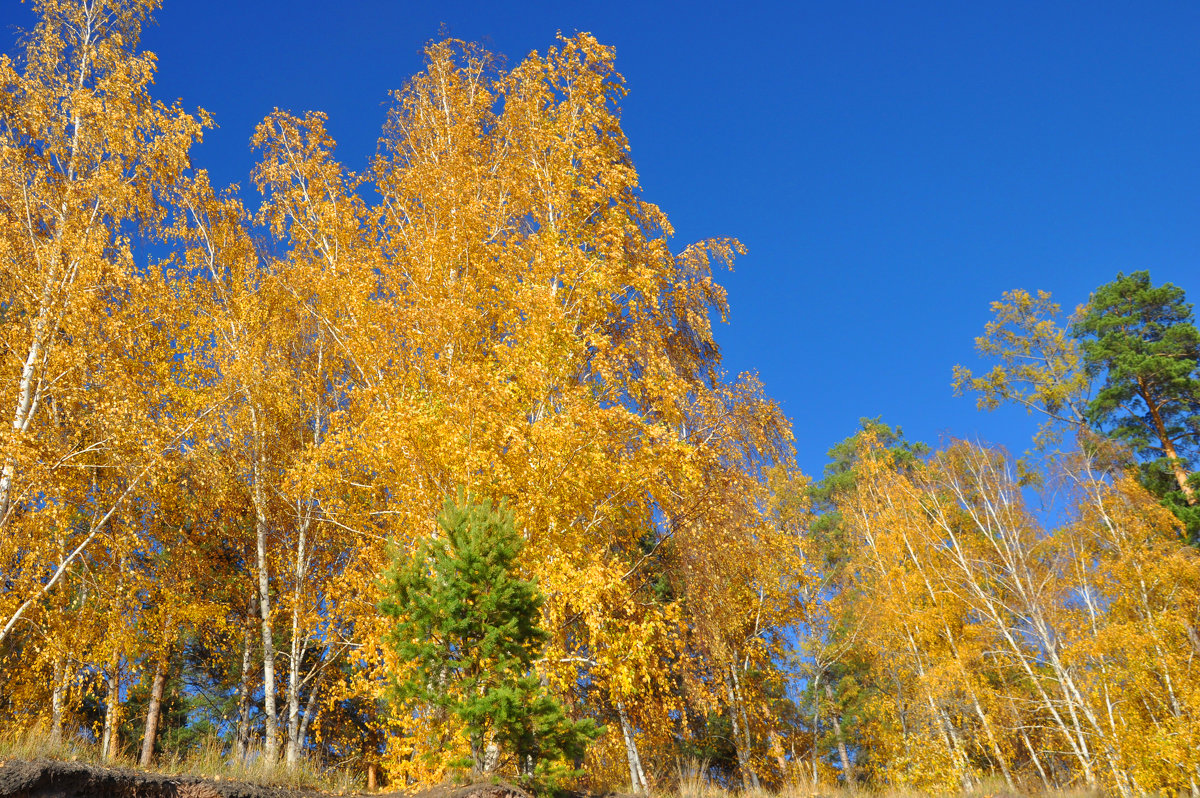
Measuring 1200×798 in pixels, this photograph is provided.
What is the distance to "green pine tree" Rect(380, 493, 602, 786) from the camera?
6.88m

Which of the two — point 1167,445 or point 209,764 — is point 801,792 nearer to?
point 209,764

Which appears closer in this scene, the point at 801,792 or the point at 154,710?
the point at 801,792

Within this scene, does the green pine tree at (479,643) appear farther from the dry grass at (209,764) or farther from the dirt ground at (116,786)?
the dry grass at (209,764)

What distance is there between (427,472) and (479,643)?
3063mm

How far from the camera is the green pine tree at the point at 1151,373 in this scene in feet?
66.5

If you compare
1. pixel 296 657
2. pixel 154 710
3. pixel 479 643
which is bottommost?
pixel 154 710

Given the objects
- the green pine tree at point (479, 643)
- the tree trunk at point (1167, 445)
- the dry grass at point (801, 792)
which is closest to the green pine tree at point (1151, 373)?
the tree trunk at point (1167, 445)

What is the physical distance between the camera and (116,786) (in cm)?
599

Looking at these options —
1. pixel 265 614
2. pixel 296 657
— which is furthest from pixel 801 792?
pixel 265 614

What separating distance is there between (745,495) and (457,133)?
9095 millimetres

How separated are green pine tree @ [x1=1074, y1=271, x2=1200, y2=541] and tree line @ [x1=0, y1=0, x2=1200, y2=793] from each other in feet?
7.91

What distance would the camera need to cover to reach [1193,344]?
20.7 metres

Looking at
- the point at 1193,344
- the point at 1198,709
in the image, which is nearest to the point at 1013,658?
the point at 1198,709

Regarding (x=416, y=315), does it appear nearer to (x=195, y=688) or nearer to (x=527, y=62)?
(x=527, y=62)
